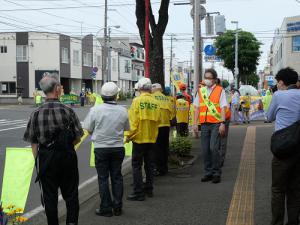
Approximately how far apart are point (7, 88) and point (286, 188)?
174ft

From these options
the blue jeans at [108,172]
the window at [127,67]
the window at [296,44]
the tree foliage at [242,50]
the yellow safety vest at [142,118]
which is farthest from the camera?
the window at [127,67]

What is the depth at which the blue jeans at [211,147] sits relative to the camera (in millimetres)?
7992

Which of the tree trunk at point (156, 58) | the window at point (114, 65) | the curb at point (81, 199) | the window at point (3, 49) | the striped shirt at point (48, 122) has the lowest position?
the curb at point (81, 199)

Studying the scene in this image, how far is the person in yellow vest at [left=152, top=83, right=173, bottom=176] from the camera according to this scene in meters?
8.27

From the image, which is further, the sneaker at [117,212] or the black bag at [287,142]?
the sneaker at [117,212]

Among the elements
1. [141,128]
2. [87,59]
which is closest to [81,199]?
[141,128]

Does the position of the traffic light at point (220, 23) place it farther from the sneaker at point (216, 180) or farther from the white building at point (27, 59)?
the white building at point (27, 59)

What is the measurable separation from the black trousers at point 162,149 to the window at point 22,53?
48386 millimetres

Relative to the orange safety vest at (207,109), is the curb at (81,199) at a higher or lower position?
lower

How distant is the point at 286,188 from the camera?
5305 millimetres

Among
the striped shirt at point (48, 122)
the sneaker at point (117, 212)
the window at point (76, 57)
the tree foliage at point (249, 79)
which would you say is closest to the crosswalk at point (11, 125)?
the sneaker at point (117, 212)

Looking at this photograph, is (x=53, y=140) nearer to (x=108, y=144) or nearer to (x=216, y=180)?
(x=108, y=144)

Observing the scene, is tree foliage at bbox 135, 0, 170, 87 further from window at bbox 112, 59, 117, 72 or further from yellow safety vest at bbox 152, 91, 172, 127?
window at bbox 112, 59, 117, 72

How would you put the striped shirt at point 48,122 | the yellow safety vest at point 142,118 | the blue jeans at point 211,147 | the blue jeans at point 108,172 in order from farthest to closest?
the blue jeans at point 211,147 < the yellow safety vest at point 142,118 < the blue jeans at point 108,172 < the striped shirt at point 48,122
